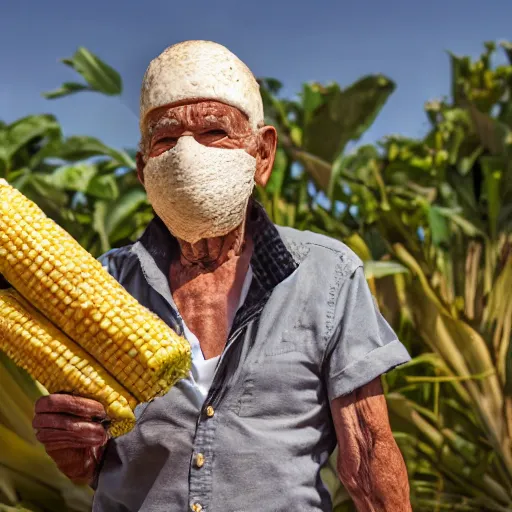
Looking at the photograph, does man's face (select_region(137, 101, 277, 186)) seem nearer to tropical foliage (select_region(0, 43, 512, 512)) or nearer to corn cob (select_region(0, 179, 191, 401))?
corn cob (select_region(0, 179, 191, 401))

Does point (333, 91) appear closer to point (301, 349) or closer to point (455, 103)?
point (455, 103)

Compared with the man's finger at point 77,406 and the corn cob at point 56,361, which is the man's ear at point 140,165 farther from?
the man's finger at point 77,406

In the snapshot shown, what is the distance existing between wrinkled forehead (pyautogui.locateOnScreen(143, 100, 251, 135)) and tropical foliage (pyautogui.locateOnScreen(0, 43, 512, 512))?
1418 mm

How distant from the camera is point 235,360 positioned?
1420 millimetres

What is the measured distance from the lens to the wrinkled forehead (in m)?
1.43

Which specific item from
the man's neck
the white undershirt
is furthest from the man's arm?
the man's neck

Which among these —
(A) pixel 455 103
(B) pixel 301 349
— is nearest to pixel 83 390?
(B) pixel 301 349

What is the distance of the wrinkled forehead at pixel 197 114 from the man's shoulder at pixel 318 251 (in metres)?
0.25

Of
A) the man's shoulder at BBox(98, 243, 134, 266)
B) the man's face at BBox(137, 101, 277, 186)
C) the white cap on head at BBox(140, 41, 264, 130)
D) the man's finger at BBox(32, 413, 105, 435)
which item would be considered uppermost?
the white cap on head at BBox(140, 41, 264, 130)

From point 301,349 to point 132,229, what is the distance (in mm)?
2645

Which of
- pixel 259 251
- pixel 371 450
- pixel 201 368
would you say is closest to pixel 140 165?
pixel 259 251

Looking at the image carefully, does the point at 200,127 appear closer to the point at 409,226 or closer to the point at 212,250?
the point at 212,250

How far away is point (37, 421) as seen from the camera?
133 cm

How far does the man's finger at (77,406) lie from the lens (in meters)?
1.27
